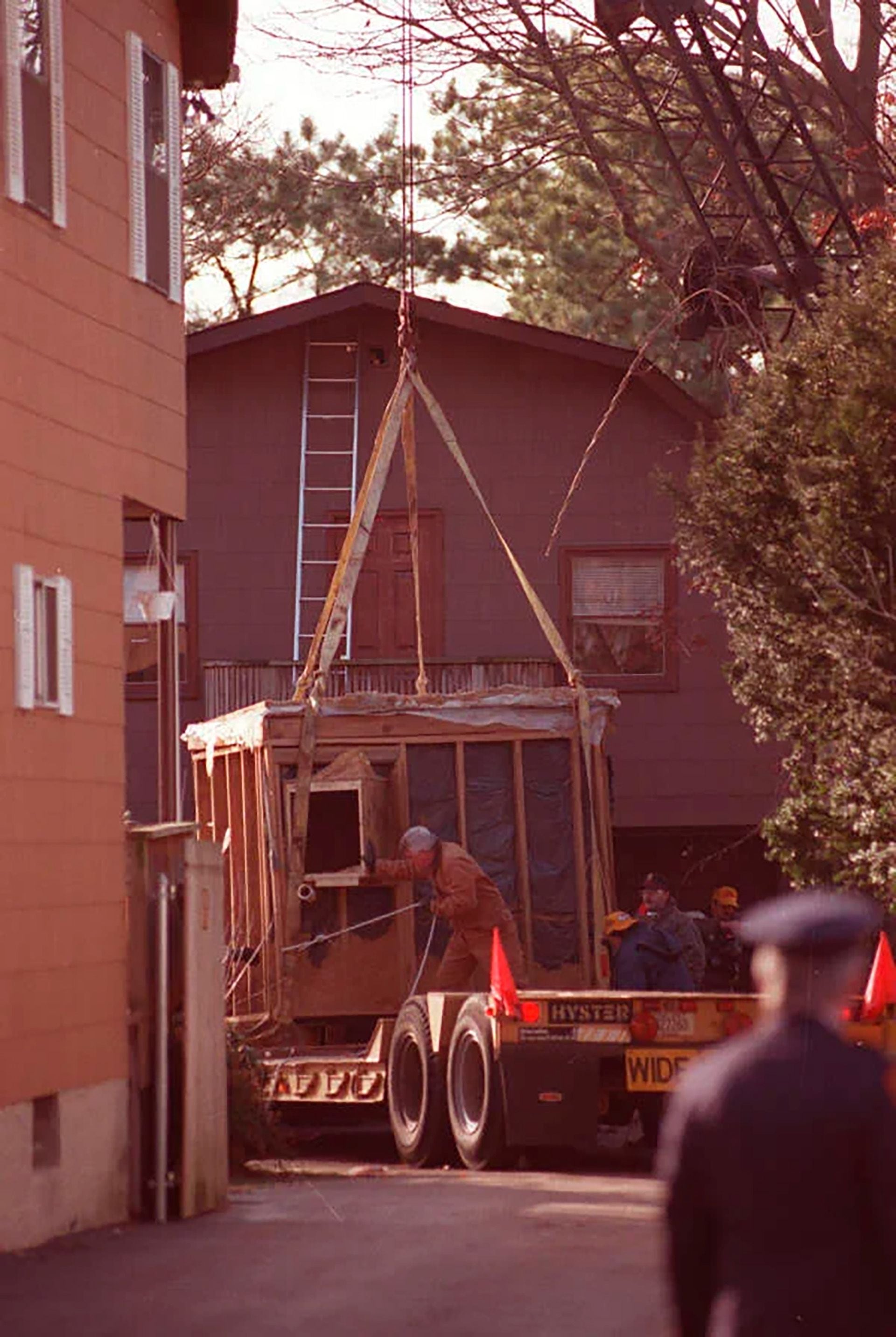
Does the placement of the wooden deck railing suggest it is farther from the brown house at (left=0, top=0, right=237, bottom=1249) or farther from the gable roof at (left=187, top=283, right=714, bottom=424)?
the brown house at (left=0, top=0, right=237, bottom=1249)

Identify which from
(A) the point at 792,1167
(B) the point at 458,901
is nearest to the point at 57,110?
(B) the point at 458,901

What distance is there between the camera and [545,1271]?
12516mm

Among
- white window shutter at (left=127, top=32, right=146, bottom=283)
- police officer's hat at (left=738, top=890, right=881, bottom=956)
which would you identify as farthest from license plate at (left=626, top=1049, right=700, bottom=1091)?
police officer's hat at (left=738, top=890, right=881, bottom=956)

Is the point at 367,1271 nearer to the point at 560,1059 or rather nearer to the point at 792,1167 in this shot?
the point at 560,1059

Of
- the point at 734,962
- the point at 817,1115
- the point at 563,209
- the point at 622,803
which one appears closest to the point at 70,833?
the point at 817,1115

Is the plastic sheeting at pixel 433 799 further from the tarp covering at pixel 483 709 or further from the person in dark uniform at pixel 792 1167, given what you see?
the person in dark uniform at pixel 792 1167

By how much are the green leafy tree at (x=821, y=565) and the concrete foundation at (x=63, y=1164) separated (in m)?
9.41

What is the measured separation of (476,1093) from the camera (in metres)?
18.9

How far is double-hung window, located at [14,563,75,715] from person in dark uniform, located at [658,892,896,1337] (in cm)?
915

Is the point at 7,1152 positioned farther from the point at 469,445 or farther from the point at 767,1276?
the point at 469,445

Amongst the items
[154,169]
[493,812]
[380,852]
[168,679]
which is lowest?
[380,852]

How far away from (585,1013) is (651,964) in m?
2.47

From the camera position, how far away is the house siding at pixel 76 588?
1425 centimetres

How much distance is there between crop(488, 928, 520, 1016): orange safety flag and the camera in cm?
1820
